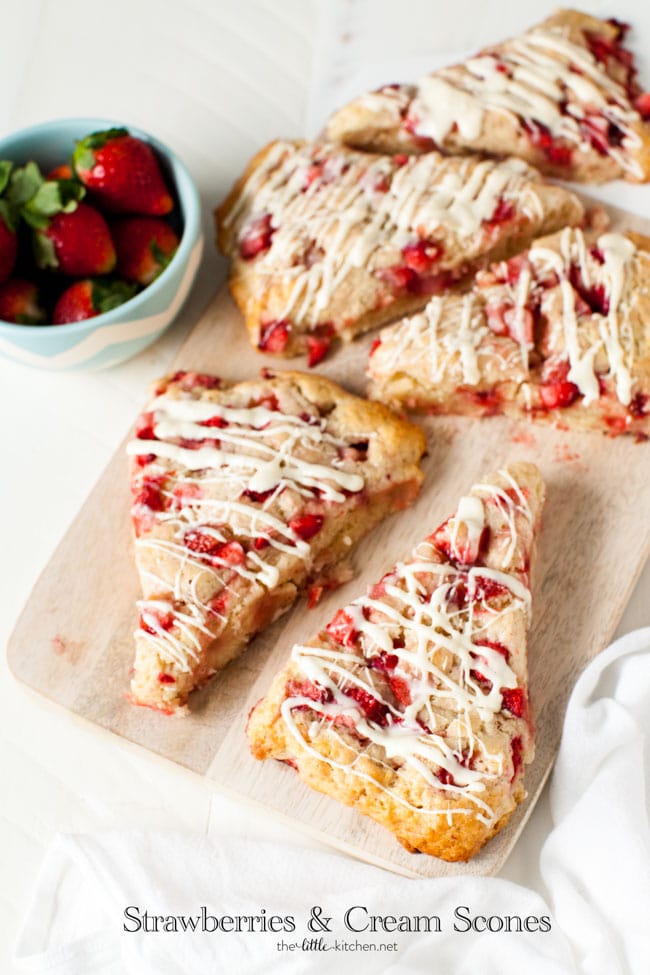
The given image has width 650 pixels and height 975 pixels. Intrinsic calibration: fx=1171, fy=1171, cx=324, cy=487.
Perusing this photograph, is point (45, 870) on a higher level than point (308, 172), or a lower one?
lower

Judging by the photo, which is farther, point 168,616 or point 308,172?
point 308,172

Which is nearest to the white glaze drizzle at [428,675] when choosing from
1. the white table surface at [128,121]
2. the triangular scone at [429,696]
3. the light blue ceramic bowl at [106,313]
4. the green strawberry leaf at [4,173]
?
the triangular scone at [429,696]

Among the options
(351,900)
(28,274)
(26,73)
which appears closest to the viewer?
(351,900)

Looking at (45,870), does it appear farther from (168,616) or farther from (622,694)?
(622,694)

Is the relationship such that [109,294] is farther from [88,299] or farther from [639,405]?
[639,405]

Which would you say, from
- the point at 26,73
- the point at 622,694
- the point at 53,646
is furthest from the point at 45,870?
the point at 26,73

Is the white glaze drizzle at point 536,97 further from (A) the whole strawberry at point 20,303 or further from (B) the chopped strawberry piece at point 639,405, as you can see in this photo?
(A) the whole strawberry at point 20,303

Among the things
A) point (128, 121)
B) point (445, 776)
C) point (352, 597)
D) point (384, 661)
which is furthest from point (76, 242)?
point (445, 776)
